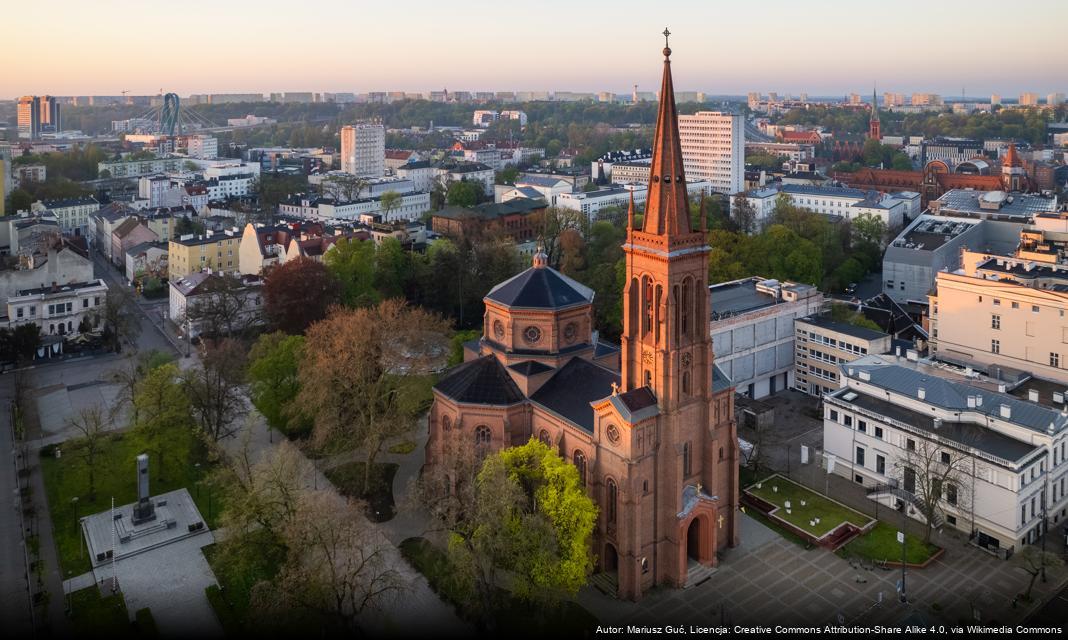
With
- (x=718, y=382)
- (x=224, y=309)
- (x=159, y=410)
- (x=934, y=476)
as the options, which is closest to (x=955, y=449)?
(x=934, y=476)

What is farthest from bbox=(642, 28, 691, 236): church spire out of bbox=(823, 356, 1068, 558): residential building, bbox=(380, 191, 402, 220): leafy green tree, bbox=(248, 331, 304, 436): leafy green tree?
bbox=(380, 191, 402, 220): leafy green tree

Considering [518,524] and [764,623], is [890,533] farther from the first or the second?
[518,524]

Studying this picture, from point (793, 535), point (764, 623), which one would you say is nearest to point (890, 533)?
point (793, 535)

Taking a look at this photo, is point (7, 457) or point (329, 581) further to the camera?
point (7, 457)

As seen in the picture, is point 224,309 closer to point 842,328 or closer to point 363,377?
point 363,377

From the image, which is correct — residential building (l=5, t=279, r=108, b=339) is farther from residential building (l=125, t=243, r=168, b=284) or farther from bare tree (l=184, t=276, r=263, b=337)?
residential building (l=125, t=243, r=168, b=284)

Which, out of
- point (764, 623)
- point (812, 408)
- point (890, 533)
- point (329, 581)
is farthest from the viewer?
point (812, 408)

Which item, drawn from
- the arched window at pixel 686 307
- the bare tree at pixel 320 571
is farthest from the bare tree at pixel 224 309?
the arched window at pixel 686 307
